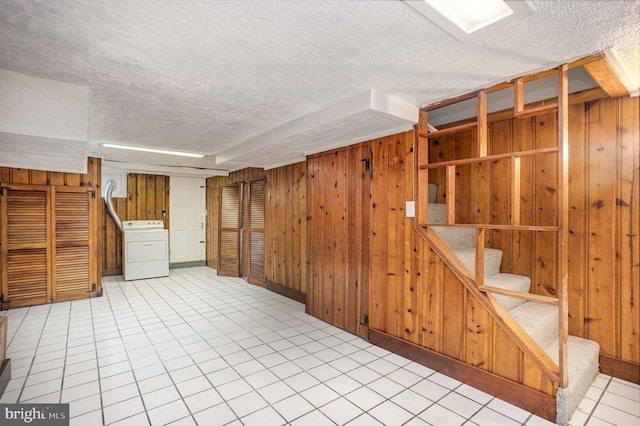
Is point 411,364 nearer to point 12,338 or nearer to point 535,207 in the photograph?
point 535,207

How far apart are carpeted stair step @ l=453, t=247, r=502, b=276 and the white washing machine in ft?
18.8

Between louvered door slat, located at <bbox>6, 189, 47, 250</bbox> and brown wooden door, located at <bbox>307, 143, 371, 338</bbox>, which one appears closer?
brown wooden door, located at <bbox>307, 143, 371, 338</bbox>

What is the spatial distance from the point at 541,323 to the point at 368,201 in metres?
1.82

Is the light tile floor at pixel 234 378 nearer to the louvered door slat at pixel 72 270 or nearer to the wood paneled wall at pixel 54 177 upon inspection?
the louvered door slat at pixel 72 270

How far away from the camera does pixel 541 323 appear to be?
2.36 metres

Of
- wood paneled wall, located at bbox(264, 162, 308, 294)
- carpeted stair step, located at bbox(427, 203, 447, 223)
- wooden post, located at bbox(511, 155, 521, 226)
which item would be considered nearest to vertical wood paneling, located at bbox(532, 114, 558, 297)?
carpeted stair step, located at bbox(427, 203, 447, 223)

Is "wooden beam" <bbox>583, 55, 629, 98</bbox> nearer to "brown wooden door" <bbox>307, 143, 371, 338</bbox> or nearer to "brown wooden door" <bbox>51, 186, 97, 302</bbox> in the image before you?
"brown wooden door" <bbox>307, 143, 371, 338</bbox>

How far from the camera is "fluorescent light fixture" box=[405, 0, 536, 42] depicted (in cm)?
138

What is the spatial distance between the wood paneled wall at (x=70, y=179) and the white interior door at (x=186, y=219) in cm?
234

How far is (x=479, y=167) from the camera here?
329 centimetres

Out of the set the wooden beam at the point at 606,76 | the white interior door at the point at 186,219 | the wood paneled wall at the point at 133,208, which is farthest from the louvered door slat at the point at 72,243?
the wooden beam at the point at 606,76

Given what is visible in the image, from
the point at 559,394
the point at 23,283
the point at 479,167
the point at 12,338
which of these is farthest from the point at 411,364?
the point at 23,283

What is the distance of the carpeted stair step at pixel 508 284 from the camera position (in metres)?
2.53

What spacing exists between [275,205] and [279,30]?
3.91m
